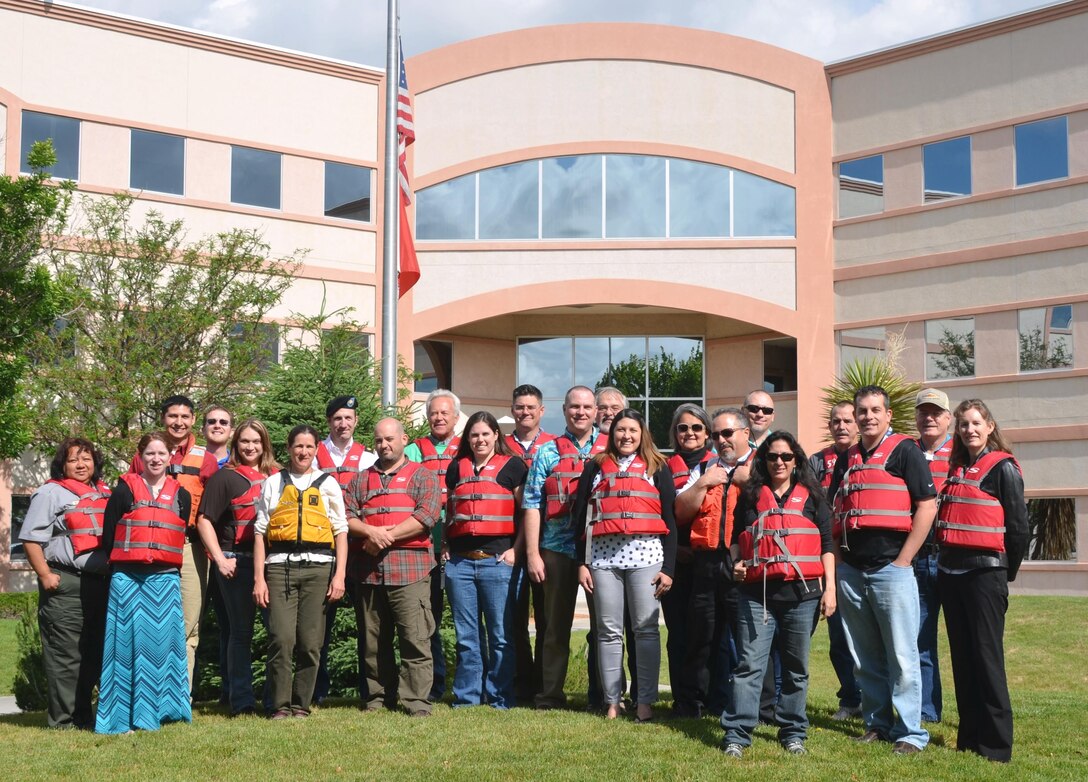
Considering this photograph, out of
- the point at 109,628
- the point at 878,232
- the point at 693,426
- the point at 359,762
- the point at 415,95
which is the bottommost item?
the point at 359,762

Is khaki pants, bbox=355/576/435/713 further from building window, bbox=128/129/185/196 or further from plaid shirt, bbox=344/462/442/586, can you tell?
building window, bbox=128/129/185/196

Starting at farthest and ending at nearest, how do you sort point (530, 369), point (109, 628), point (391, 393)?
point (530, 369) < point (391, 393) < point (109, 628)

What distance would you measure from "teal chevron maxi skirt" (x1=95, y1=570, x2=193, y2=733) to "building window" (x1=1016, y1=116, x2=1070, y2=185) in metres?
21.8

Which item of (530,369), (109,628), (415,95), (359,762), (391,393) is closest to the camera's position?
(359,762)

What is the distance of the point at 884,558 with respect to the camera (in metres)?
7.29

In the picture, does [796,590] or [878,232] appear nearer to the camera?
[796,590]

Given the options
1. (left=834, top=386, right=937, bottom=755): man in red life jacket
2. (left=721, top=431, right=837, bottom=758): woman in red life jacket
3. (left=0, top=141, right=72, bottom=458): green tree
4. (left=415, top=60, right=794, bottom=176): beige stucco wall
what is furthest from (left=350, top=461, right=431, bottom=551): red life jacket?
(left=415, top=60, right=794, bottom=176): beige stucco wall

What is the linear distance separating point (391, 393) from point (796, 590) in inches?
390

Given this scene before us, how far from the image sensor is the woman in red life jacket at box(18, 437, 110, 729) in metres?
8.30

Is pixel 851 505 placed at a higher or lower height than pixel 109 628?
higher

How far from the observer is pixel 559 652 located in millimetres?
8680

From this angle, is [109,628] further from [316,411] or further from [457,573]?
[316,411]

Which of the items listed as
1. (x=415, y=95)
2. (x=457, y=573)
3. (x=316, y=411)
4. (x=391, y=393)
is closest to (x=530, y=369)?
(x=415, y=95)

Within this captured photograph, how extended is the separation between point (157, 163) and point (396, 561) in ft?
62.1
